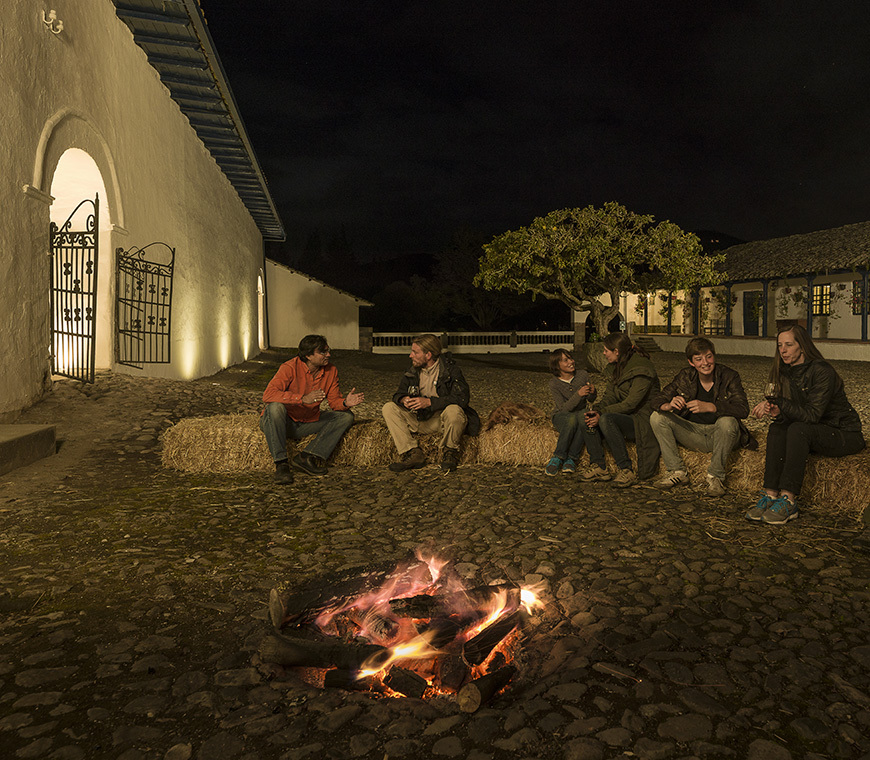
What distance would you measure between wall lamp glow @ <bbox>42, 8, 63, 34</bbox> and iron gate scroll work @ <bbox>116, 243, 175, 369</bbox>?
279 centimetres

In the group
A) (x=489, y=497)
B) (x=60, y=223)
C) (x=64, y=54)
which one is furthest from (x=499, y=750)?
(x=60, y=223)

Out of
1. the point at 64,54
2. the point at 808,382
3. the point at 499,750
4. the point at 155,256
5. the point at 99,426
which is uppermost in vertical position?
the point at 64,54

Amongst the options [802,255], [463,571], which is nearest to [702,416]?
[463,571]

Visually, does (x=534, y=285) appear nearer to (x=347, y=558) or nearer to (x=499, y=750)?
(x=347, y=558)

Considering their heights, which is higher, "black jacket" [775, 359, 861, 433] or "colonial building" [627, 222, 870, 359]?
"colonial building" [627, 222, 870, 359]

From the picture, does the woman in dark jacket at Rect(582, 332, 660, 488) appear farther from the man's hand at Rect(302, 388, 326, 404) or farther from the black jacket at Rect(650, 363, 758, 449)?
the man's hand at Rect(302, 388, 326, 404)

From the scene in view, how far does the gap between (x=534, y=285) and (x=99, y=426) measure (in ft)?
39.5

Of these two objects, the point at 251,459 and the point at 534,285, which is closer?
the point at 251,459

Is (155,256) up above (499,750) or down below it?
above

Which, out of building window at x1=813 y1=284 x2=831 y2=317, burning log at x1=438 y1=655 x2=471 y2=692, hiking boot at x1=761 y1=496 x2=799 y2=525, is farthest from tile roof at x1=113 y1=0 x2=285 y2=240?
building window at x1=813 y1=284 x2=831 y2=317

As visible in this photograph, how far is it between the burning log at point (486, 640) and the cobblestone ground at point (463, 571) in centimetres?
13

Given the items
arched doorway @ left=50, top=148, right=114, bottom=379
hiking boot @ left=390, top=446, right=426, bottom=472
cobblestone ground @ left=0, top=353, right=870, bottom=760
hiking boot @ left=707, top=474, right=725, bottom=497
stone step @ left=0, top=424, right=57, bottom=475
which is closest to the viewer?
cobblestone ground @ left=0, top=353, right=870, bottom=760

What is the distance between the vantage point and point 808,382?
14.4ft

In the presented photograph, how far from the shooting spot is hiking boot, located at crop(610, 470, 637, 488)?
5.14 meters
